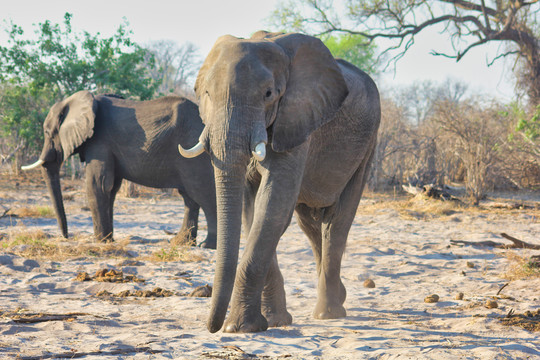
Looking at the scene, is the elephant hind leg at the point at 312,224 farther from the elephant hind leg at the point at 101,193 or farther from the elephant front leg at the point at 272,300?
the elephant hind leg at the point at 101,193

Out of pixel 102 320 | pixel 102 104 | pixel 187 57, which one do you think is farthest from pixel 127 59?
pixel 187 57

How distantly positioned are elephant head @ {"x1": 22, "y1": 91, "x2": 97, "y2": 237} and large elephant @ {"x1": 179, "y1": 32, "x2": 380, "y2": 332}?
4287 millimetres

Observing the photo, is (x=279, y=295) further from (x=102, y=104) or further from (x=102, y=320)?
(x=102, y=104)

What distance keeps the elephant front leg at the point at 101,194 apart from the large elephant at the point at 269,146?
13.3 feet

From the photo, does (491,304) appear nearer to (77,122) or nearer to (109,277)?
(109,277)

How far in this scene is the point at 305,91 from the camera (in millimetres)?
3799

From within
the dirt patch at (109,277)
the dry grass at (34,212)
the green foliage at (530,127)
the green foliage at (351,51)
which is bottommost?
the dirt patch at (109,277)

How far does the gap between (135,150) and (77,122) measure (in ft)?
2.95

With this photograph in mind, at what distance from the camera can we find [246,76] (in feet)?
11.1

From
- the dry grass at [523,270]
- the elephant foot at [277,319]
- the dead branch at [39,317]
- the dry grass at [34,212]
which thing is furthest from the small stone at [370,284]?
the dry grass at [34,212]

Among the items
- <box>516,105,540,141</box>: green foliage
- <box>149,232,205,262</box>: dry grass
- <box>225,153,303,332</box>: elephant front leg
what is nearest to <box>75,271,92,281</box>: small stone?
<box>149,232,205,262</box>: dry grass

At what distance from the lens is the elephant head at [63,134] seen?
776 cm

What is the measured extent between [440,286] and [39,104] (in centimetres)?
1245

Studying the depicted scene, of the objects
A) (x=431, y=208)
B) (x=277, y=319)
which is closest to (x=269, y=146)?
(x=277, y=319)
